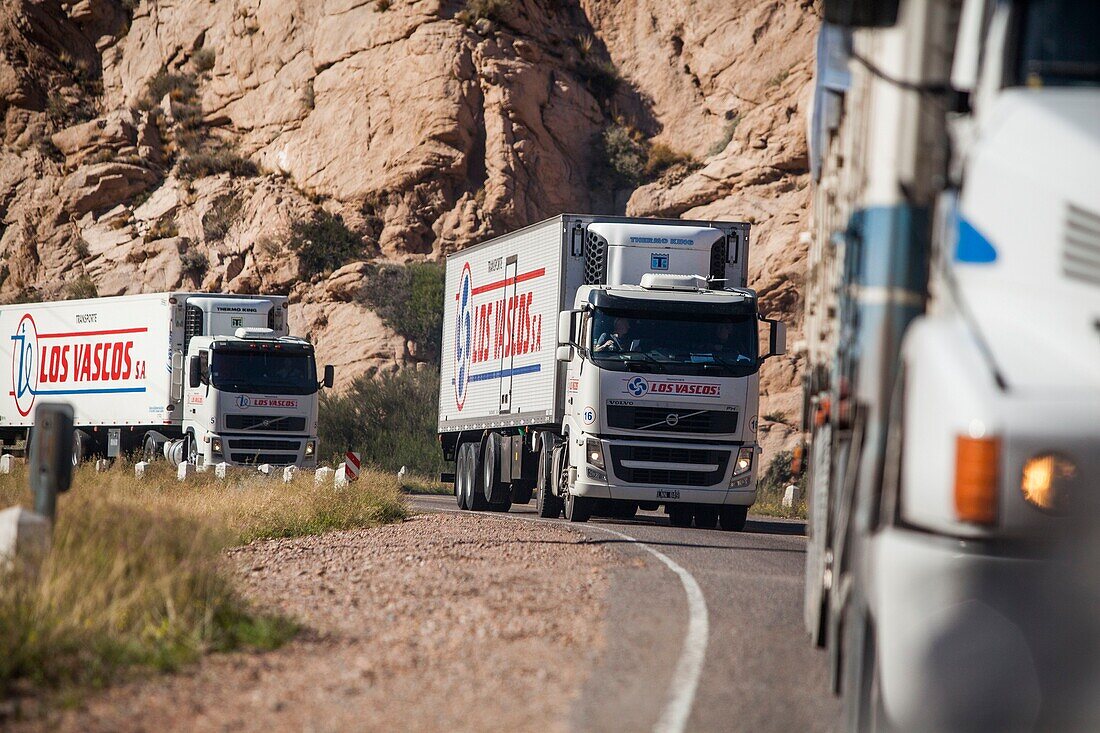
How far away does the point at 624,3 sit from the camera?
55.3 m

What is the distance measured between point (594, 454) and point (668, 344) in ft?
5.95

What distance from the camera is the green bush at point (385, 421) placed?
39594 mm

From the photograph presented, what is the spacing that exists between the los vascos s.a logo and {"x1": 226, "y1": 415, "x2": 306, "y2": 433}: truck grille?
215 inches

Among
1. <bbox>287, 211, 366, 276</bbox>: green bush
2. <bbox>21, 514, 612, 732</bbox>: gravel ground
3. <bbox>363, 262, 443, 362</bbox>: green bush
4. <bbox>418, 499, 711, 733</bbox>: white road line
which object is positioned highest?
<bbox>287, 211, 366, 276</bbox>: green bush

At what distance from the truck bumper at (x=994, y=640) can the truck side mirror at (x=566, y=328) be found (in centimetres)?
1411

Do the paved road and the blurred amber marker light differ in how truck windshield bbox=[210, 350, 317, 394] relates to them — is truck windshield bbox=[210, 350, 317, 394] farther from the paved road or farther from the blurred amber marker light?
the blurred amber marker light

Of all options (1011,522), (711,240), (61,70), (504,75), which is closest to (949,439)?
(1011,522)

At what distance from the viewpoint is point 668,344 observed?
18312 mm

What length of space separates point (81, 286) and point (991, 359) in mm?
50027

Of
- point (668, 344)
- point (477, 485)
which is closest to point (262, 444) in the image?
point (477, 485)

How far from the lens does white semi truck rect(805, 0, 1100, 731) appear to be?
4.20 meters

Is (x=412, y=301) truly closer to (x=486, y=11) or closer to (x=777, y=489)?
(x=486, y=11)

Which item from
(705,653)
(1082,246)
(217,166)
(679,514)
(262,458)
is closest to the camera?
(1082,246)

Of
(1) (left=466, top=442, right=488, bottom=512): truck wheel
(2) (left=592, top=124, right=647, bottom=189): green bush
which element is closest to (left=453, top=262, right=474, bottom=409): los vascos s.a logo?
(1) (left=466, top=442, right=488, bottom=512): truck wheel
